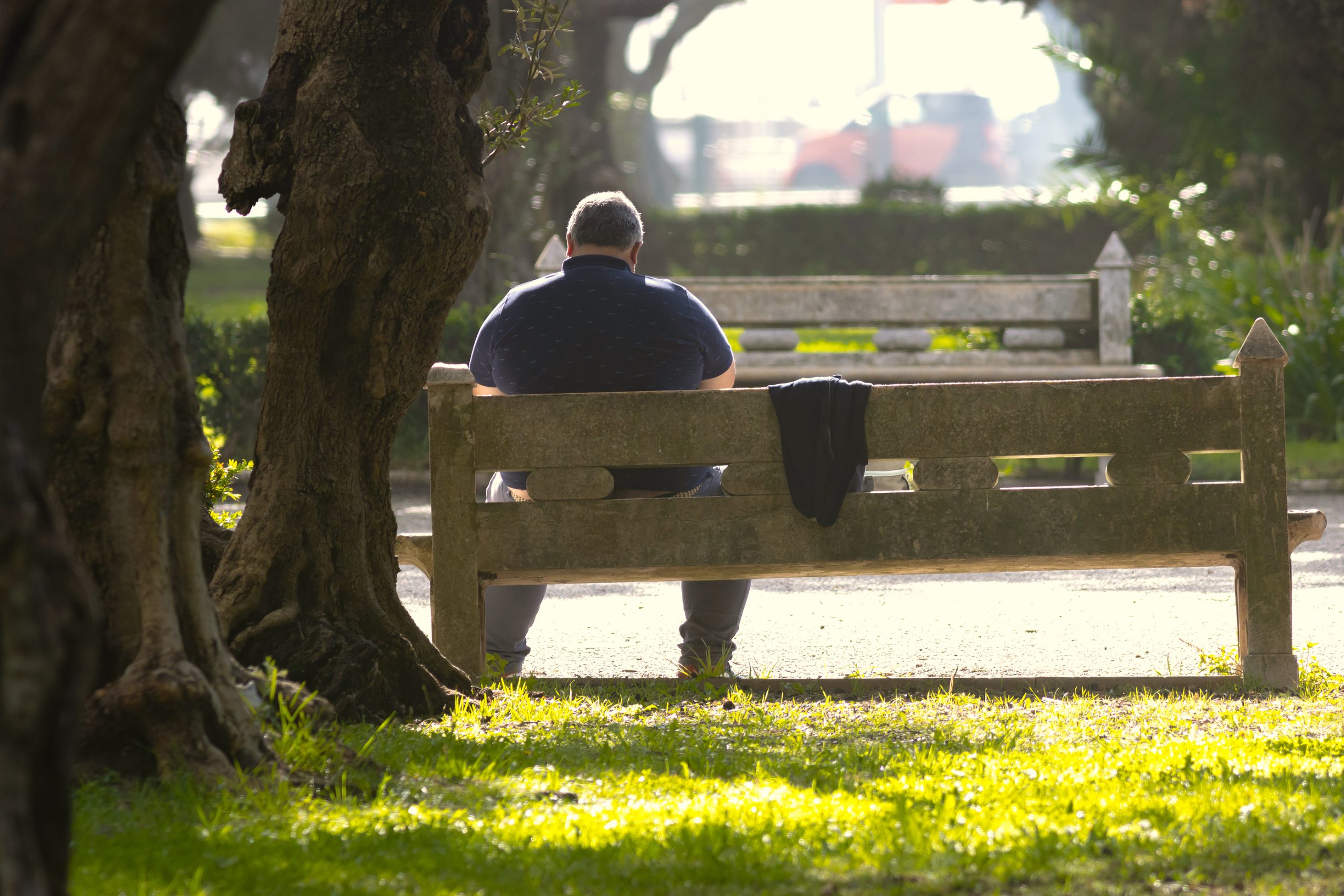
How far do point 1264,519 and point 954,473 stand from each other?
1122 millimetres

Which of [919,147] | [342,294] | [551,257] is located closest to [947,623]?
[342,294]

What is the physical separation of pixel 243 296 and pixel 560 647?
84.6ft

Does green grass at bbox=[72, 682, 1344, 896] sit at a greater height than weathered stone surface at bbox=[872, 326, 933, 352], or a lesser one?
lesser

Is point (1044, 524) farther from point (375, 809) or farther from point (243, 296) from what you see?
point (243, 296)

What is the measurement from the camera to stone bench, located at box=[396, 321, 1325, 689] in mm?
4996

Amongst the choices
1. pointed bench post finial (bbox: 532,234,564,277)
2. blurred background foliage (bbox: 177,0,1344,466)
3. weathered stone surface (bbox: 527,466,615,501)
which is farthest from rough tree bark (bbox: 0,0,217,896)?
pointed bench post finial (bbox: 532,234,564,277)

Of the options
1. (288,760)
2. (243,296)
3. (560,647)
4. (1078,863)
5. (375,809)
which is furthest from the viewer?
(243,296)

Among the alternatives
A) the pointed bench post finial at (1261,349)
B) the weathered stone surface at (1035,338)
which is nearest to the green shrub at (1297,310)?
the weathered stone surface at (1035,338)

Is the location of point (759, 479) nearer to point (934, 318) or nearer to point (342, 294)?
point (342, 294)

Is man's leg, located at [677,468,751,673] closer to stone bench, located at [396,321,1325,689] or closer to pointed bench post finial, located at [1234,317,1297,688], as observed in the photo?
stone bench, located at [396,321,1325,689]

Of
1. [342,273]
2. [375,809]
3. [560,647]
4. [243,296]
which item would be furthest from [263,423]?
[243,296]

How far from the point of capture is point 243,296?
30344mm

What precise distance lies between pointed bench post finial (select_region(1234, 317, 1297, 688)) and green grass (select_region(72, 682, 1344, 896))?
2.27 feet

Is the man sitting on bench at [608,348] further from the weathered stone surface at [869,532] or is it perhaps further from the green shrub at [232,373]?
the green shrub at [232,373]
